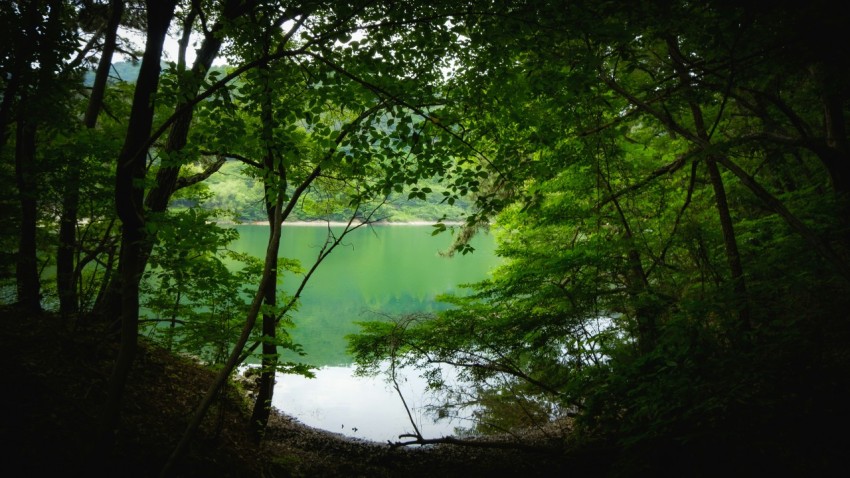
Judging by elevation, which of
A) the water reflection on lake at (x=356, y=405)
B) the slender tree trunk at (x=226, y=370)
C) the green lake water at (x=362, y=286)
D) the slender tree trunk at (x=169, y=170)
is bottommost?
the water reflection on lake at (x=356, y=405)

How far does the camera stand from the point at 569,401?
3.74m

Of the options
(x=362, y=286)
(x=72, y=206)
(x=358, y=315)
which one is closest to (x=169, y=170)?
(x=72, y=206)

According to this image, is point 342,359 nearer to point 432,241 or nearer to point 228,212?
point 228,212

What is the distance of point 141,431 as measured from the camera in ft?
13.2

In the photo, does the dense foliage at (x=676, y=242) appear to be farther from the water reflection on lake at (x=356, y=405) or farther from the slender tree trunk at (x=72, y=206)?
the water reflection on lake at (x=356, y=405)

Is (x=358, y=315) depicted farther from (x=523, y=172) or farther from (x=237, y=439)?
(x=523, y=172)

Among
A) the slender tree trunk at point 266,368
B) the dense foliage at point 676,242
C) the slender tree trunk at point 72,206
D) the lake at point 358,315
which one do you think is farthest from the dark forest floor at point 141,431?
the lake at point 358,315

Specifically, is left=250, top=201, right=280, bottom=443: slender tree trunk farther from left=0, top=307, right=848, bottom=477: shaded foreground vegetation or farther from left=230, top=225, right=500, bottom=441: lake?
left=230, top=225, right=500, bottom=441: lake

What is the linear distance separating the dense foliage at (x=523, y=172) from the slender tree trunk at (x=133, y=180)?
0.02 metres

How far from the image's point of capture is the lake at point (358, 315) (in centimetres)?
1027

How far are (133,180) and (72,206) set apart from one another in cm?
269

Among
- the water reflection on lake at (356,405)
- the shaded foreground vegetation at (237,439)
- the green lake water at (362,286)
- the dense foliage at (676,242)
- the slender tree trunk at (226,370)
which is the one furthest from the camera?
the green lake water at (362,286)

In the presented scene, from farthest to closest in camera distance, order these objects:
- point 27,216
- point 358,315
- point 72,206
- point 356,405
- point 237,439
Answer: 1. point 358,315
2. point 356,405
3. point 237,439
4. point 27,216
5. point 72,206

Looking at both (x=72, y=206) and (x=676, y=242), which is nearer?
(x=72, y=206)
